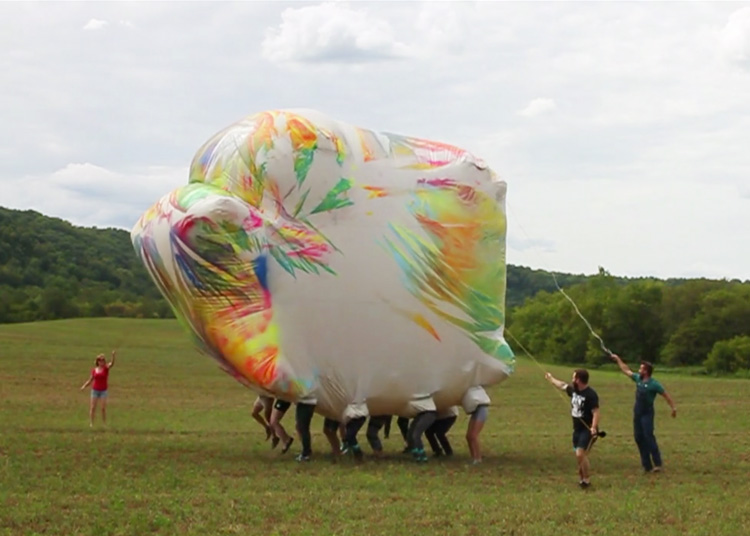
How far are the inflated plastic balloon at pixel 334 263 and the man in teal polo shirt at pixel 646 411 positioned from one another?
253cm

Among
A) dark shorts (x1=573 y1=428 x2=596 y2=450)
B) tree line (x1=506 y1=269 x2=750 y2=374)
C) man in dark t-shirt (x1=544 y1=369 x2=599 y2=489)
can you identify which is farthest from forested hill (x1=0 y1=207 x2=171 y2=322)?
dark shorts (x1=573 y1=428 x2=596 y2=450)

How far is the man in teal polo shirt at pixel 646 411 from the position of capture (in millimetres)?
16812

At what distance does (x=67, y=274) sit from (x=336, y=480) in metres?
73.0

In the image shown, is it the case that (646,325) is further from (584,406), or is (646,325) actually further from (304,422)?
(584,406)

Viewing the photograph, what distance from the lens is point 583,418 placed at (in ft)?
50.6

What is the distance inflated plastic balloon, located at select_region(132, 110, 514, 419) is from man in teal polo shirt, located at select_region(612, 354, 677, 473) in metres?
2.53

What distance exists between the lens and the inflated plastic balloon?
16.5m

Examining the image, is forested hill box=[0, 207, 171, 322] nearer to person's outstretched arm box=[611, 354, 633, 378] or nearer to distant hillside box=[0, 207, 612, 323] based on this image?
distant hillside box=[0, 207, 612, 323]

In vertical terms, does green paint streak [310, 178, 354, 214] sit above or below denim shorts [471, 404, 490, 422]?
above

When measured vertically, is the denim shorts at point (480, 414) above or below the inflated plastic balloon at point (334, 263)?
below

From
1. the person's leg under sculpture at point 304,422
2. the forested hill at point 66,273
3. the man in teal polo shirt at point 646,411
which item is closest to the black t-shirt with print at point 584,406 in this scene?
the man in teal polo shirt at point 646,411

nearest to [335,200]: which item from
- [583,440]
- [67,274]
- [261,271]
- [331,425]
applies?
[261,271]

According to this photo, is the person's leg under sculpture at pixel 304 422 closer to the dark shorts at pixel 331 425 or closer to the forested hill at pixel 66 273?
the dark shorts at pixel 331 425

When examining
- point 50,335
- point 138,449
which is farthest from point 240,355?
point 50,335
